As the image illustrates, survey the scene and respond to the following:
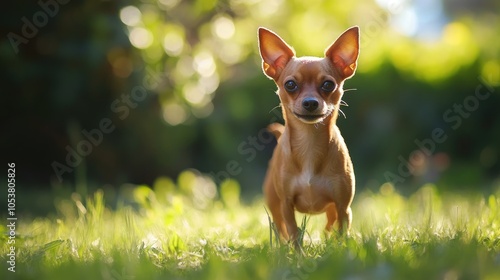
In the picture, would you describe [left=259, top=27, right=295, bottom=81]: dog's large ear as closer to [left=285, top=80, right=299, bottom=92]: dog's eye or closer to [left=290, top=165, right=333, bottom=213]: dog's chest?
[left=285, top=80, right=299, bottom=92]: dog's eye

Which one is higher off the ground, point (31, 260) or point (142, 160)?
point (142, 160)

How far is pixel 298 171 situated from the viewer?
347cm

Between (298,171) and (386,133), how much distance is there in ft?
15.5

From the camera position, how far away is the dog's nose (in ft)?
10.6

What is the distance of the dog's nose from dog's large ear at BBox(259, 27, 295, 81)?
0.46 meters

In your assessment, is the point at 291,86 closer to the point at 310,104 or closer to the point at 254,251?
the point at 310,104

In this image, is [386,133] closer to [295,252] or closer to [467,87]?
[467,87]

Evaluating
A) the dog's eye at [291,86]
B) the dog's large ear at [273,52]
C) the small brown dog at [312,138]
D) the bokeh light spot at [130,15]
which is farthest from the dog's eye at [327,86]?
the bokeh light spot at [130,15]

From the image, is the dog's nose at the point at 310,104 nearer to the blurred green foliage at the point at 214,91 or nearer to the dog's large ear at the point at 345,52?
the dog's large ear at the point at 345,52

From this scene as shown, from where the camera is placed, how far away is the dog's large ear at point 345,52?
11.6 feet

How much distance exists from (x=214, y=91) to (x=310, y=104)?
15.2 feet

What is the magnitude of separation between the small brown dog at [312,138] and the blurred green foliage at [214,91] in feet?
9.84

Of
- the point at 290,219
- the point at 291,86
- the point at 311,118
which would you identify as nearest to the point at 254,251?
the point at 290,219

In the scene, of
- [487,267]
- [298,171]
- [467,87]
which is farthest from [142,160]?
[487,267]
